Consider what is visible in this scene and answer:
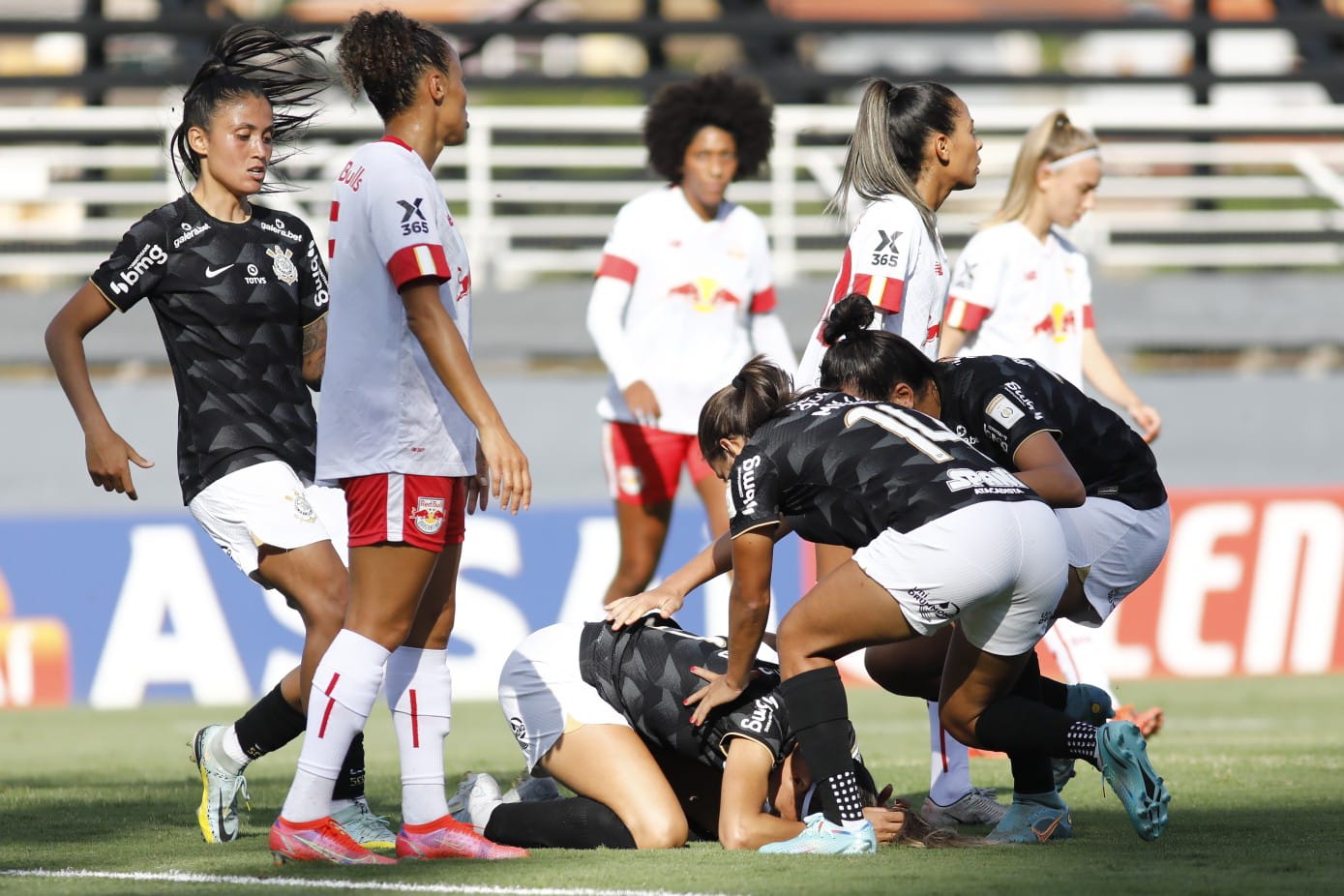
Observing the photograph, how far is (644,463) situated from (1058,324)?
182cm

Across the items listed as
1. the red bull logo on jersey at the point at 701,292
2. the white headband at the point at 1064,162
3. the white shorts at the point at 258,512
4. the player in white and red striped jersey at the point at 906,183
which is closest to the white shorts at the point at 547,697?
the white shorts at the point at 258,512

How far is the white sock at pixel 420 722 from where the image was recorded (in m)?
4.73

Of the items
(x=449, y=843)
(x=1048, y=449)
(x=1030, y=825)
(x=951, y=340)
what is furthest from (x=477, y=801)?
(x=951, y=340)

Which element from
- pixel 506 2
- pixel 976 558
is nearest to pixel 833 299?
pixel 976 558

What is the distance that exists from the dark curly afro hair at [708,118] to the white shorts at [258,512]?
4.05m

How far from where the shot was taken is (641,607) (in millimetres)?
5316

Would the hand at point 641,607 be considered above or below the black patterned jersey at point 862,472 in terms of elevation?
below

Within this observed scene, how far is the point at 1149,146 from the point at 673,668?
12.3 metres

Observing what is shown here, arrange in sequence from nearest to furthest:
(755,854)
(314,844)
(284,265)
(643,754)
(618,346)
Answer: (314,844) → (755,854) → (643,754) → (284,265) → (618,346)

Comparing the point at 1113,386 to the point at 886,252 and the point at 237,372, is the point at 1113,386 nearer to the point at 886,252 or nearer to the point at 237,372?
the point at 886,252

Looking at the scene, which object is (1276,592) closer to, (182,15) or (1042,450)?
(1042,450)

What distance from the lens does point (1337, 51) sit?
55.9 feet

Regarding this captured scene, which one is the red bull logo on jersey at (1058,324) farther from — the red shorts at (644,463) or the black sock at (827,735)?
the black sock at (827,735)

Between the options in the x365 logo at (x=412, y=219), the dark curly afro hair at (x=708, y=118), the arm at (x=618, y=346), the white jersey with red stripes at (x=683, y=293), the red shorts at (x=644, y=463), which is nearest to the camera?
the x365 logo at (x=412, y=219)
